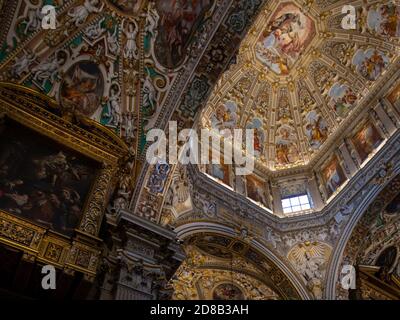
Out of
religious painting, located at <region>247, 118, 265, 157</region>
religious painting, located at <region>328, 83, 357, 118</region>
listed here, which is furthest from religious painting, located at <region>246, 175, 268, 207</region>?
religious painting, located at <region>328, 83, 357, 118</region>

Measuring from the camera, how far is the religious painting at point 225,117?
49.6 feet

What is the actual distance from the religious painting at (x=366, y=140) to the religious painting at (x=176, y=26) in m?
6.88

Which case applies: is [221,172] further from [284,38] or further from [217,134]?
[284,38]

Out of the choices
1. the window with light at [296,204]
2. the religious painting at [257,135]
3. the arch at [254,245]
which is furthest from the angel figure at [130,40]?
the window with light at [296,204]

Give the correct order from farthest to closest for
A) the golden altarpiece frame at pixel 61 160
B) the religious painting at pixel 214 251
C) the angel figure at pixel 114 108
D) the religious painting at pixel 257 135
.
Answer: the religious painting at pixel 257 135, the religious painting at pixel 214 251, the angel figure at pixel 114 108, the golden altarpiece frame at pixel 61 160

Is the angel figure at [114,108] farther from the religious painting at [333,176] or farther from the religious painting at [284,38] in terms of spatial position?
the religious painting at [333,176]

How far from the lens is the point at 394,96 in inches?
528

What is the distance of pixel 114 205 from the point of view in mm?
8883

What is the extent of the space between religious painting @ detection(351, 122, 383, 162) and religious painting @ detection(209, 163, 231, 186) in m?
4.29

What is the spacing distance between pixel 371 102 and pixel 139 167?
8514mm

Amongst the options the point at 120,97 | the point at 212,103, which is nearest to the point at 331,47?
the point at 212,103

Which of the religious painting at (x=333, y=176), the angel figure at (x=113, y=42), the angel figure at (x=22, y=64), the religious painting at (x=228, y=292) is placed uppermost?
the religious painting at (x=333, y=176)

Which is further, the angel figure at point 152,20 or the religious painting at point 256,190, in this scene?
the religious painting at point 256,190
